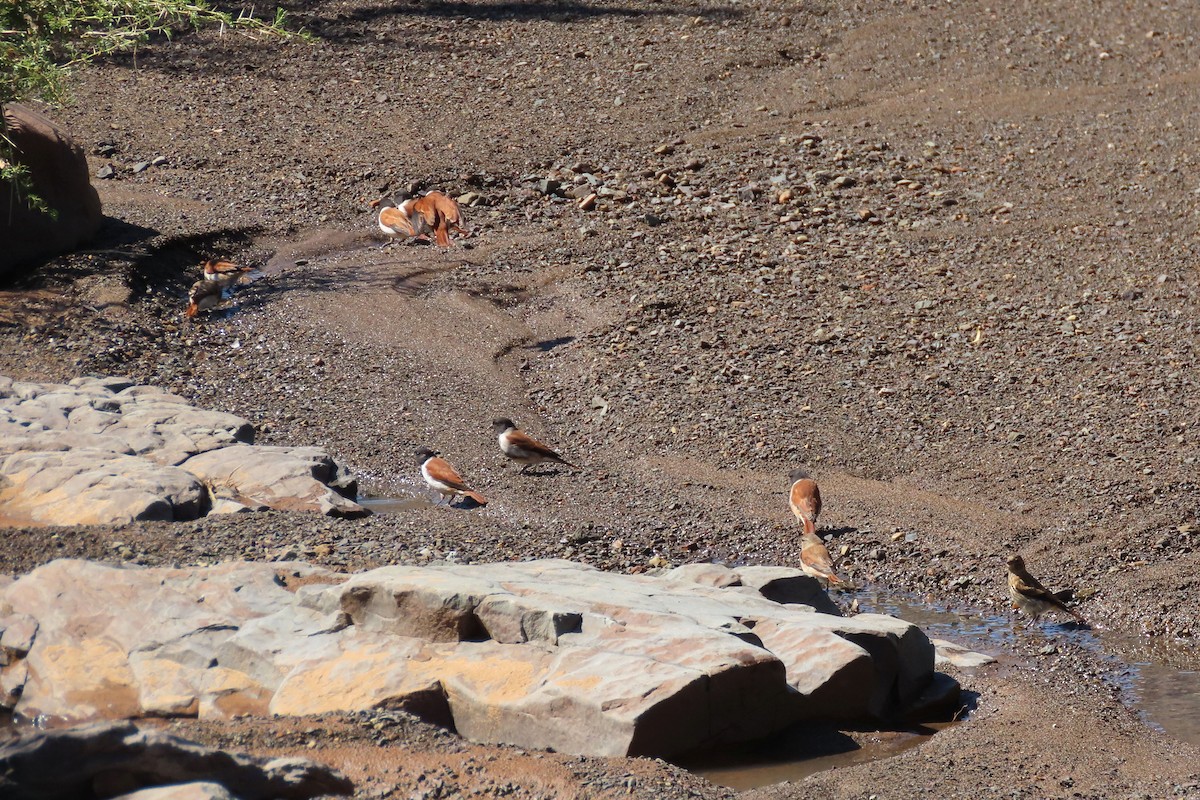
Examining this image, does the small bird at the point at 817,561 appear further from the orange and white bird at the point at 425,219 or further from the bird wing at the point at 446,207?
the bird wing at the point at 446,207

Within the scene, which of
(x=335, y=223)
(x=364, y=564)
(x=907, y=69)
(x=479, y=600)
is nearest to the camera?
(x=479, y=600)

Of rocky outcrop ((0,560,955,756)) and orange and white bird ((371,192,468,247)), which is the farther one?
orange and white bird ((371,192,468,247))

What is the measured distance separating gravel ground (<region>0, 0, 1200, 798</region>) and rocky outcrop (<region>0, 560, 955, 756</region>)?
398mm

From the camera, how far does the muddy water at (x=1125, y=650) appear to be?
6.48m

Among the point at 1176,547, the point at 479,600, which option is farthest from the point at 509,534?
the point at 1176,547

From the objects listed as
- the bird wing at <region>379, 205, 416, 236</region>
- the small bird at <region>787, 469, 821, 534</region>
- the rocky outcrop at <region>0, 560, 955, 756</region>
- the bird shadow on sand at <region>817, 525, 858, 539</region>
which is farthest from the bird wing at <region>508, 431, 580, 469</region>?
the bird wing at <region>379, 205, 416, 236</region>

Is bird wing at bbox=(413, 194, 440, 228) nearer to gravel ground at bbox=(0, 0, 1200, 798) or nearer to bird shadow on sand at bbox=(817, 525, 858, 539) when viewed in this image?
gravel ground at bbox=(0, 0, 1200, 798)

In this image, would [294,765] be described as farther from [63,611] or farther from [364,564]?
[364,564]

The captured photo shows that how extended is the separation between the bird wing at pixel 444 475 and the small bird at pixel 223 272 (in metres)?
5.07

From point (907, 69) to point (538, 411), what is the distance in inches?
377

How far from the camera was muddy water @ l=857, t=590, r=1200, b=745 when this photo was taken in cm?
648

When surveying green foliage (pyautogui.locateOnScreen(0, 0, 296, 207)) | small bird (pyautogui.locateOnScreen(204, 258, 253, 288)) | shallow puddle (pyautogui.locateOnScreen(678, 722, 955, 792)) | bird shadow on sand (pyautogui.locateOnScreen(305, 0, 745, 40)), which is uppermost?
bird shadow on sand (pyautogui.locateOnScreen(305, 0, 745, 40))

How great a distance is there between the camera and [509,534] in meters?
8.84

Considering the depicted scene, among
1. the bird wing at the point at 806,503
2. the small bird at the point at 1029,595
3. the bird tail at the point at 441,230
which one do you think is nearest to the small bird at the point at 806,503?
the bird wing at the point at 806,503
